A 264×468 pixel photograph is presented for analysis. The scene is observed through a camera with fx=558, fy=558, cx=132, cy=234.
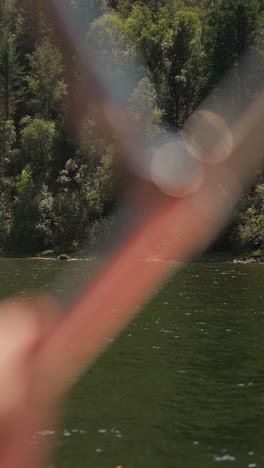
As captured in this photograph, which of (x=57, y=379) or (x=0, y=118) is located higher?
(x=0, y=118)

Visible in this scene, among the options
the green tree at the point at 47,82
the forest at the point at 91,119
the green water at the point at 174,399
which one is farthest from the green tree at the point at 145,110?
the green water at the point at 174,399

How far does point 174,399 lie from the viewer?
583 inches

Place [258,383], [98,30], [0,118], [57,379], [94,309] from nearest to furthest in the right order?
[258,383], [57,379], [94,309], [98,30], [0,118]

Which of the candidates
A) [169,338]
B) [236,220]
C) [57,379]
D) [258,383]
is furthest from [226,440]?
[236,220]

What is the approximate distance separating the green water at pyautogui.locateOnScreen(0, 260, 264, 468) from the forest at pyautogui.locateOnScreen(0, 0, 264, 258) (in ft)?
156

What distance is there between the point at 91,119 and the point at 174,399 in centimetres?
7744

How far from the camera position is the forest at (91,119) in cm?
8131

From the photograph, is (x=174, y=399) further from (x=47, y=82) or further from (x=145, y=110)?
(x=47, y=82)

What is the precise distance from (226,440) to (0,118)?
9942 cm

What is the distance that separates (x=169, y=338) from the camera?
22.7 m

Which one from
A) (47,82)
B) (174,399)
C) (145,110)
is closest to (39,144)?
(47,82)

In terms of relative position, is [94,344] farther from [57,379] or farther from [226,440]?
[226,440]

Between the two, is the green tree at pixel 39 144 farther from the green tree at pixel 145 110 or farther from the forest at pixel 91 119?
the green tree at pixel 145 110

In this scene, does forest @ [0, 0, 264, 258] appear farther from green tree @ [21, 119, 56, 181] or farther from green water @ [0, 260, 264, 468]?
green water @ [0, 260, 264, 468]
